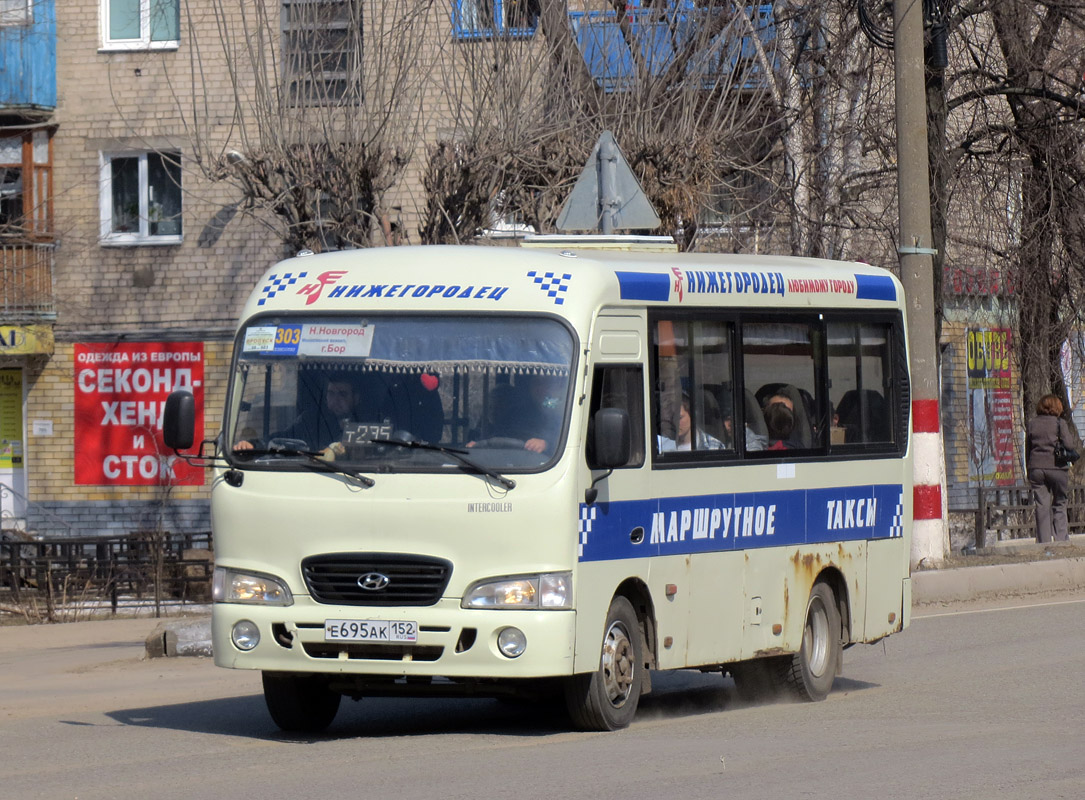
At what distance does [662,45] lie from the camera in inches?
731

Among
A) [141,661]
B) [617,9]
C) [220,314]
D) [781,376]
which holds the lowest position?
[141,661]

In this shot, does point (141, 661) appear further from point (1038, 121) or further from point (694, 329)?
point (1038, 121)

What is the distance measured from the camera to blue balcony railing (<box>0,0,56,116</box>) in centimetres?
2692

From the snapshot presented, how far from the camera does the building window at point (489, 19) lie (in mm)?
17859

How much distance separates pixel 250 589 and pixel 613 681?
73.9 inches

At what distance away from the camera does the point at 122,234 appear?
91.0ft

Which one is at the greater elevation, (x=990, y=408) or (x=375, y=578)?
(x=990, y=408)

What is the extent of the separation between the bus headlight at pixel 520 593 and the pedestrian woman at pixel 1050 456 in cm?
1495

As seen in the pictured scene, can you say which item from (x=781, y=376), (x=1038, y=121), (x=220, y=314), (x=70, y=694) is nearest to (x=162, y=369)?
(x=220, y=314)

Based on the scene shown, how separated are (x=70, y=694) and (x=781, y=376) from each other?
200 inches

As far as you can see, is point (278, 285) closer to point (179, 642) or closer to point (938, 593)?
point (179, 642)

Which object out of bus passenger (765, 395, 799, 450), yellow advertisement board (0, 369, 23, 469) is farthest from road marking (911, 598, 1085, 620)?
yellow advertisement board (0, 369, 23, 469)

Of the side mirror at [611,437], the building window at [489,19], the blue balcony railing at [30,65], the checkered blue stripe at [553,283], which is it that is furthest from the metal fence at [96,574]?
the side mirror at [611,437]

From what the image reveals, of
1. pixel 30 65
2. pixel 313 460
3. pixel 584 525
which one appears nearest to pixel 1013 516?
pixel 30 65
